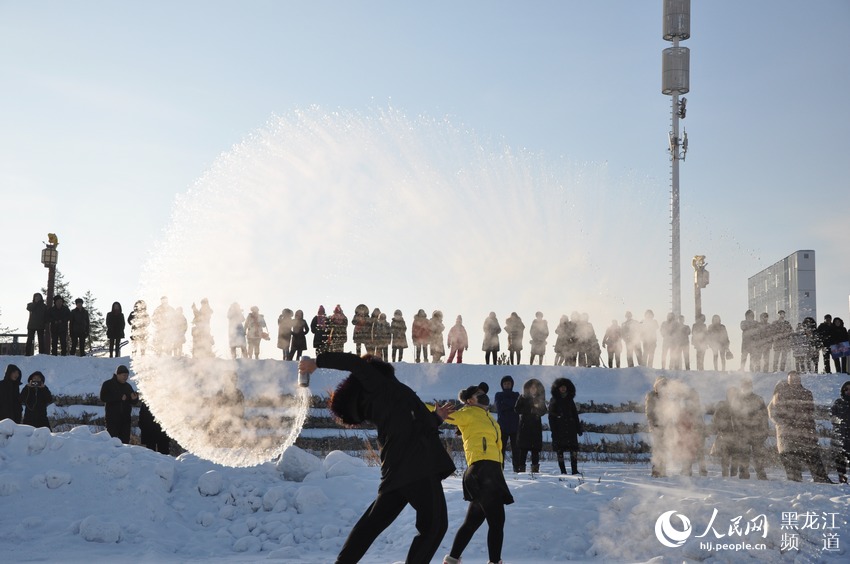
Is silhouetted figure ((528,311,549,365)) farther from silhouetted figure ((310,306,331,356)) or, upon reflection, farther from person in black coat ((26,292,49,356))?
person in black coat ((26,292,49,356))

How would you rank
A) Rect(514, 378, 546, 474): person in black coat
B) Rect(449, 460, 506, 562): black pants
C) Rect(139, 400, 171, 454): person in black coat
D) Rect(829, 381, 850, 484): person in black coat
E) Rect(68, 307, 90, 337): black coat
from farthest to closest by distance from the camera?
1. Rect(68, 307, 90, 337): black coat
2. Rect(514, 378, 546, 474): person in black coat
3. Rect(139, 400, 171, 454): person in black coat
4. Rect(829, 381, 850, 484): person in black coat
5. Rect(449, 460, 506, 562): black pants

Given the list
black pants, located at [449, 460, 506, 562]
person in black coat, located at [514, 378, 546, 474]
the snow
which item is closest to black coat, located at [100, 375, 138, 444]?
the snow

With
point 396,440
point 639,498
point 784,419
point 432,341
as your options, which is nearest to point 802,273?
point 432,341

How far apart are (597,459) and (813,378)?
8.56m

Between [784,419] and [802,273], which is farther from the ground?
[802,273]

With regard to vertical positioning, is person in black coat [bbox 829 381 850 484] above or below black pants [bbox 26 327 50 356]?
below

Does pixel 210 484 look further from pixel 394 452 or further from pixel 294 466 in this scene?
pixel 394 452

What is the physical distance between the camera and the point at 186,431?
15.9 meters

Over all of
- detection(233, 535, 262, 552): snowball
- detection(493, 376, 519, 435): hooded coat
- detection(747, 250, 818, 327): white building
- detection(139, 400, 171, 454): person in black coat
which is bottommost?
detection(233, 535, 262, 552): snowball

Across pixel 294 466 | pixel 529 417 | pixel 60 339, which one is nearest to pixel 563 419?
pixel 529 417

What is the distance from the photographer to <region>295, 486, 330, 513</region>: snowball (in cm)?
1227

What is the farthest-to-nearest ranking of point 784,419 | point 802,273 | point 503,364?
point 802,273 < point 503,364 < point 784,419

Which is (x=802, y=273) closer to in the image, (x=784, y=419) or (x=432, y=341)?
(x=432, y=341)

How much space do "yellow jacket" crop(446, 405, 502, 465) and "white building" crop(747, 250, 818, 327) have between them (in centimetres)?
5066
